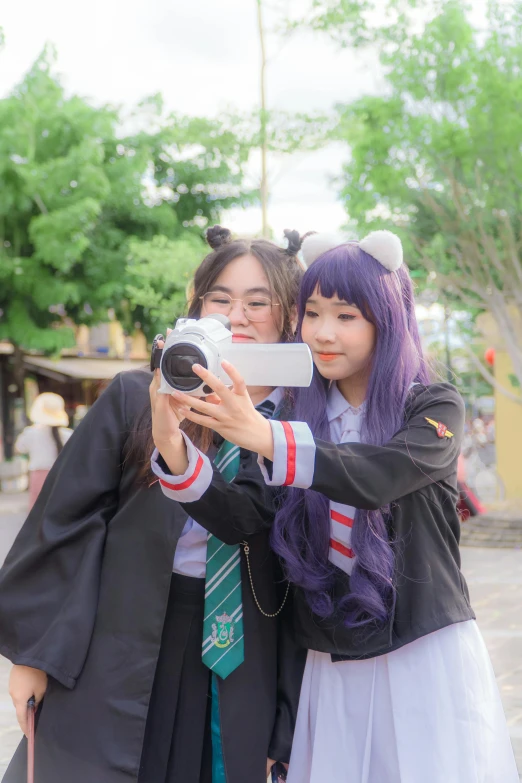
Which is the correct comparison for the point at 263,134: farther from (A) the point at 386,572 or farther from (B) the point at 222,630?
(A) the point at 386,572

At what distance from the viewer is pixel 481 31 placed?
27.5 feet

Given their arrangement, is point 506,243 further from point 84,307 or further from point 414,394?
point 84,307

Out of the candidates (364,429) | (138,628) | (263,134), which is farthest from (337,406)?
(263,134)

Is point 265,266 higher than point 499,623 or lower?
higher

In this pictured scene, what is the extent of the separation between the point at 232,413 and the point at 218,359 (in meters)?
0.09

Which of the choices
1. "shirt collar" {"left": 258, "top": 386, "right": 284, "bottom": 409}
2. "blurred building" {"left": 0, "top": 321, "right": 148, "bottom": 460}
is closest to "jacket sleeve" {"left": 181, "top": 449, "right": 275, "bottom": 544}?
"shirt collar" {"left": 258, "top": 386, "right": 284, "bottom": 409}

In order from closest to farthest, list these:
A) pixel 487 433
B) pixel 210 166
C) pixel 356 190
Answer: pixel 356 190, pixel 210 166, pixel 487 433

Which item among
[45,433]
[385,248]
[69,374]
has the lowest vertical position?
[69,374]

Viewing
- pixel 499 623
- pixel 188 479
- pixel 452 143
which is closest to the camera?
pixel 188 479

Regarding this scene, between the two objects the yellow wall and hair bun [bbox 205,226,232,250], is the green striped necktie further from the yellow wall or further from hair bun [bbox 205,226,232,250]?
the yellow wall

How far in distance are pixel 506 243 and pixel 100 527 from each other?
8.33 meters

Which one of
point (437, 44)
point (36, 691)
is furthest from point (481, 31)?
point (36, 691)

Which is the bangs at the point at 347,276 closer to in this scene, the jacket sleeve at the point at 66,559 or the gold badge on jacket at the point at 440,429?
the gold badge on jacket at the point at 440,429

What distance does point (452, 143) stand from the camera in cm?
873
